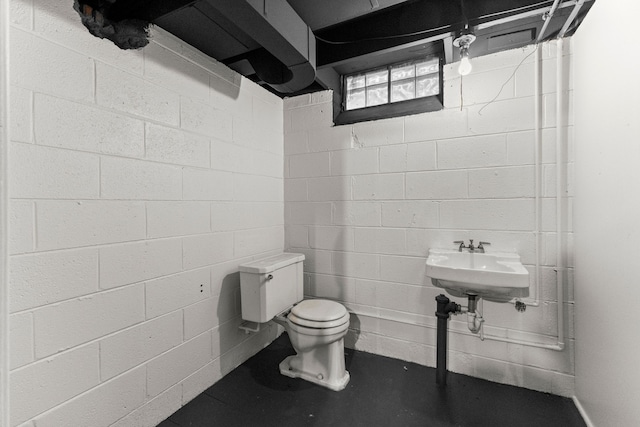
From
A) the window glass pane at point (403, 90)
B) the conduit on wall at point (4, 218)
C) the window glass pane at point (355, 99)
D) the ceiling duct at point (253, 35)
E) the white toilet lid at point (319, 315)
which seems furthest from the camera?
the window glass pane at point (355, 99)

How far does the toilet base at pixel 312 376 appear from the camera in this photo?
1.75 metres

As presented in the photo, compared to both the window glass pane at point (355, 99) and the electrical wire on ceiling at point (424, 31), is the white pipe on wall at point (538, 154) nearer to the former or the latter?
the electrical wire on ceiling at point (424, 31)

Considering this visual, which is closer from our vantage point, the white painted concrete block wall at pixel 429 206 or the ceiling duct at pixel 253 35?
the ceiling duct at pixel 253 35

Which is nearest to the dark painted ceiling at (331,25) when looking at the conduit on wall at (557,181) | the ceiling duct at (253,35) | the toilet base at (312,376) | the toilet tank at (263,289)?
the ceiling duct at (253,35)

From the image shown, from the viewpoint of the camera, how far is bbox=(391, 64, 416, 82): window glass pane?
2.10 metres

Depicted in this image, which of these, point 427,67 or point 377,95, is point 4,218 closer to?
point 377,95

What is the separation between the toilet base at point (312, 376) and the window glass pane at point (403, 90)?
2006mm

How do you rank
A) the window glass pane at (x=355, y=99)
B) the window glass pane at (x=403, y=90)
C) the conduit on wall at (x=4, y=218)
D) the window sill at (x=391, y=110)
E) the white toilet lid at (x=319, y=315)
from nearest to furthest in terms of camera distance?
the conduit on wall at (x=4, y=218)
the white toilet lid at (x=319, y=315)
the window sill at (x=391, y=110)
the window glass pane at (x=403, y=90)
the window glass pane at (x=355, y=99)

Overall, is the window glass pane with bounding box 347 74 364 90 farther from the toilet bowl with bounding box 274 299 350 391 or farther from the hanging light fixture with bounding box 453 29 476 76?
the toilet bowl with bounding box 274 299 350 391

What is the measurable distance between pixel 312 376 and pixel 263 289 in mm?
653

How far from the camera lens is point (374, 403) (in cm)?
161

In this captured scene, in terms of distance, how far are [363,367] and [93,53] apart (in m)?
2.32

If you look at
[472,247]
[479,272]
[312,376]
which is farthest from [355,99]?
[312,376]

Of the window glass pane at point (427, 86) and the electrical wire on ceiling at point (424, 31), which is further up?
the electrical wire on ceiling at point (424, 31)
